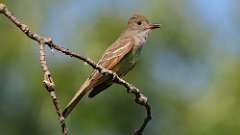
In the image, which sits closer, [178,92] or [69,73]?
[69,73]

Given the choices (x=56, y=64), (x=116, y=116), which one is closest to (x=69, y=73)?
(x=56, y=64)

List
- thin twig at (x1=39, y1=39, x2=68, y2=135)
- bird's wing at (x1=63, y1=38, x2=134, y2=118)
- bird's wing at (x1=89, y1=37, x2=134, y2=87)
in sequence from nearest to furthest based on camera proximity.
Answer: thin twig at (x1=39, y1=39, x2=68, y2=135), bird's wing at (x1=63, y1=38, x2=134, y2=118), bird's wing at (x1=89, y1=37, x2=134, y2=87)

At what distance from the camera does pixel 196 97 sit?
32.8 feet

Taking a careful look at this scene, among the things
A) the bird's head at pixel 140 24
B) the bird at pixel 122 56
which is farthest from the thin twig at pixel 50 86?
the bird's head at pixel 140 24

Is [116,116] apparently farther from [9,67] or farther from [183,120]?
[9,67]

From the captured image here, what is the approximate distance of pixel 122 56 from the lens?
640cm

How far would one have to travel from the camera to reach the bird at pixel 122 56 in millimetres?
6016

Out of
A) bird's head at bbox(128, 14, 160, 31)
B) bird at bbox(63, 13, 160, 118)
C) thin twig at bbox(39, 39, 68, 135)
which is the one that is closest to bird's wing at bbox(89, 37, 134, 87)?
bird at bbox(63, 13, 160, 118)

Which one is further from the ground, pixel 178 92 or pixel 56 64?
pixel 56 64

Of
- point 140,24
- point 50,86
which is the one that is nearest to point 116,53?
point 140,24

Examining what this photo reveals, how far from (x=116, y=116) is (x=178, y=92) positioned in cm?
91

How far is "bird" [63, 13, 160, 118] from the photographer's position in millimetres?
6016

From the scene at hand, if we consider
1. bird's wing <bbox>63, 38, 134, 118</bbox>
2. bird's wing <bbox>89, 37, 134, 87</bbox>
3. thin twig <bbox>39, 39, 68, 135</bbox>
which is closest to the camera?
thin twig <bbox>39, 39, 68, 135</bbox>

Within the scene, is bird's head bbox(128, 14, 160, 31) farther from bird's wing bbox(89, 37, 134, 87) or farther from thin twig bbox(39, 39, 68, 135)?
thin twig bbox(39, 39, 68, 135)
